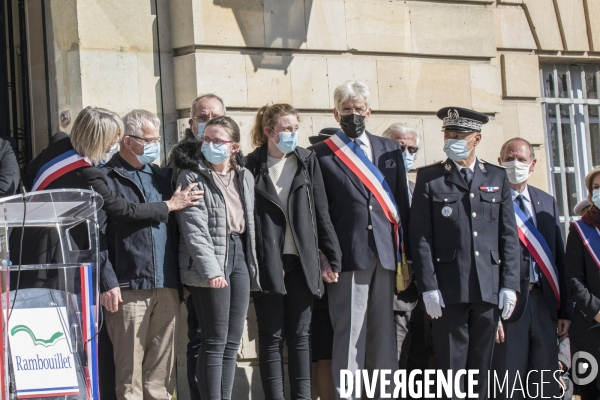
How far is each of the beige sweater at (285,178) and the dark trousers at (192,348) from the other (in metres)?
0.76

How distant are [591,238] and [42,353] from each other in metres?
4.07

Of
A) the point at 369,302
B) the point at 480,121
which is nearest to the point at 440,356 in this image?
the point at 369,302

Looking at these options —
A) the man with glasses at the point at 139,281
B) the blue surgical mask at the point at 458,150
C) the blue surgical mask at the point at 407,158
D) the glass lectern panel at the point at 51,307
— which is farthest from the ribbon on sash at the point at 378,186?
the glass lectern panel at the point at 51,307

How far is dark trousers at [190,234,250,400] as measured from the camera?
632cm

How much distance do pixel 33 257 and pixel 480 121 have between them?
10.6 ft

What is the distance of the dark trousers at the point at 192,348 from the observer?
682 cm

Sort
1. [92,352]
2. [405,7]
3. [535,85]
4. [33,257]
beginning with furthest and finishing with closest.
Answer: [535,85], [405,7], [33,257], [92,352]

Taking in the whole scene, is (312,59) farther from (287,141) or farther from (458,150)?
(458,150)

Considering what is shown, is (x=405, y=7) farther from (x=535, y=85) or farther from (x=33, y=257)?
(x=33, y=257)

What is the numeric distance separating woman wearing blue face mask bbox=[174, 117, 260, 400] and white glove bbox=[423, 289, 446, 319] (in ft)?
3.80

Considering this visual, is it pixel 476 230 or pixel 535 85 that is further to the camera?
pixel 535 85

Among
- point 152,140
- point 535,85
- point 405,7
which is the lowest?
point 152,140

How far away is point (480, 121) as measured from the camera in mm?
7172

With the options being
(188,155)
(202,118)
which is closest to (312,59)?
(202,118)
